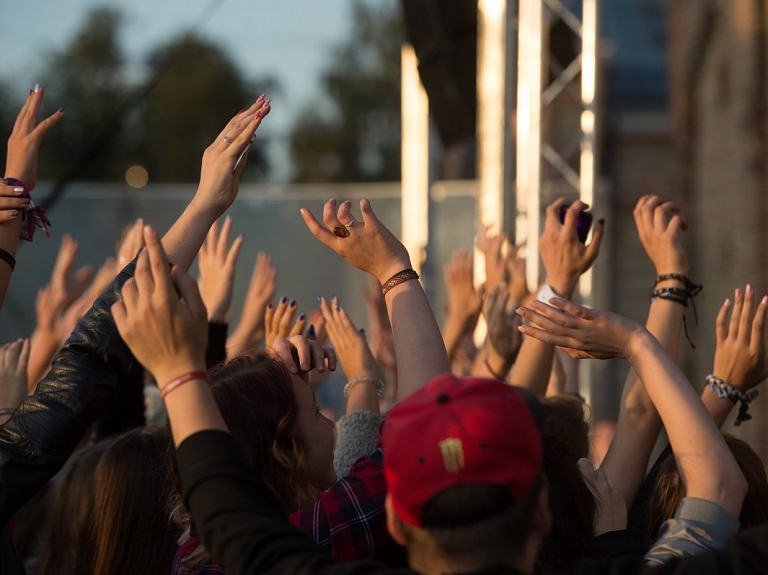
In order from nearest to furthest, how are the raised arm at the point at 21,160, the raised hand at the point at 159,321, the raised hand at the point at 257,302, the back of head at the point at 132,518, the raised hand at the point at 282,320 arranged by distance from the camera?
the raised hand at the point at 159,321
the raised arm at the point at 21,160
the back of head at the point at 132,518
the raised hand at the point at 282,320
the raised hand at the point at 257,302

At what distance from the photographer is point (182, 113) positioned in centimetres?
3186

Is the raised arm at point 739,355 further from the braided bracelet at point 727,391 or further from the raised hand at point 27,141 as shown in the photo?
the raised hand at point 27,141

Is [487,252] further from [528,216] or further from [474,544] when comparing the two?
[474,544]

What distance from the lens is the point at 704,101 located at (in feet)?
31.6

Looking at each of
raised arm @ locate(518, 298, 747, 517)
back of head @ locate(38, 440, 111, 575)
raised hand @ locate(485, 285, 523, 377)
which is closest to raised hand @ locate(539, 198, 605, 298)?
raised hand @ locate(485, 285, 523, 377)

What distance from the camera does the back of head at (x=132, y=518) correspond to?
2080 millimetres

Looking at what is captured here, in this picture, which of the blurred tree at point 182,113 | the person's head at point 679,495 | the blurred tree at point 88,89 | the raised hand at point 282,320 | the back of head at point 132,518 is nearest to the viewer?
the person's head at point 679,495

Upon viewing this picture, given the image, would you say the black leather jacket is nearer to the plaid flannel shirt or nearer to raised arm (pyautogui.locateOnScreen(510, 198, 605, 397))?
the plaid flannel shirt

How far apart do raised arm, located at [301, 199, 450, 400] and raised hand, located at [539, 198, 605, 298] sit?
2.84ft

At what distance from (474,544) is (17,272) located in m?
8.21

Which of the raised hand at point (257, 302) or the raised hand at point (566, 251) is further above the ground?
the raised hand at point (566, 251)

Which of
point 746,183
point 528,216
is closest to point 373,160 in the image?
point 746,183

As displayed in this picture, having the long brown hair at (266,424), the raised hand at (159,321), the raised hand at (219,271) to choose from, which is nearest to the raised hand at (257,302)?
the raised hand at (219,271)

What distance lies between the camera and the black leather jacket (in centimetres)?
162
